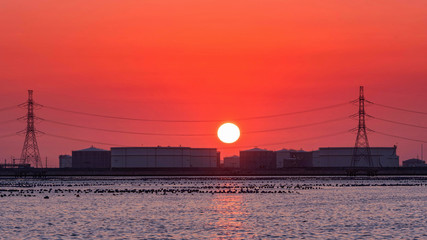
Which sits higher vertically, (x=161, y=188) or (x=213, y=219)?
(x=161, y=188)

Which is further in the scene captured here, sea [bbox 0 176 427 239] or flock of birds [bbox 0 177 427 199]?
flock of birds [bbox 0 177 427 199]

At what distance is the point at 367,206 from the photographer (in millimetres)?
69375

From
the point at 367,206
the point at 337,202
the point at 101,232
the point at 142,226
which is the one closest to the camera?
the point at 101,232

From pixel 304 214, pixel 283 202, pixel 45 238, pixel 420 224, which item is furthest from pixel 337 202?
pixel 45 238

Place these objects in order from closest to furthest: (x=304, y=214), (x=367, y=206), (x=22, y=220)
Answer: (x=22, y=220) < (x=304, y=214) < (x=367, y=206)

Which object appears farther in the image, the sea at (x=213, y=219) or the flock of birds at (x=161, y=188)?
the flock of birds at (x=161, y=188)

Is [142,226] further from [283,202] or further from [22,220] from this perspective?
[283,202]

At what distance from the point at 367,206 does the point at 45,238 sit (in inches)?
1488

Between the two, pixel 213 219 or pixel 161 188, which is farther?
pixel 161 188

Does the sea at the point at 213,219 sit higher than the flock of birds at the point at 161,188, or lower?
lower

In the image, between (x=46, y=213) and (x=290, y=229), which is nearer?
(x=290, y=229)

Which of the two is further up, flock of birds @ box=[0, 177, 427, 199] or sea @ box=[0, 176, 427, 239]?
flock of birds @ box=[0, 177, 427, 199]

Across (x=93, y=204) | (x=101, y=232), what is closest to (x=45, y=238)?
(x=101, y=232)

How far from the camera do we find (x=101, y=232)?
45.4m
